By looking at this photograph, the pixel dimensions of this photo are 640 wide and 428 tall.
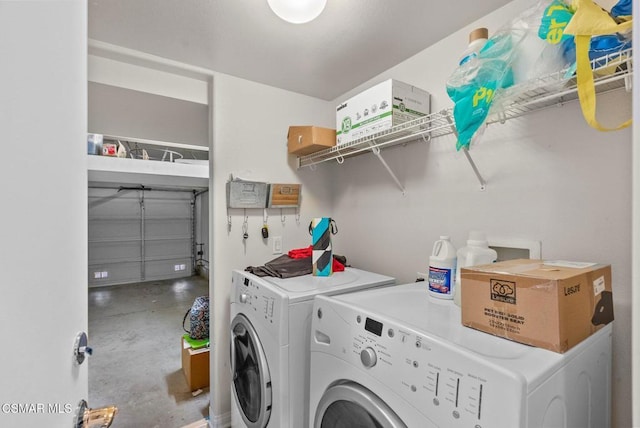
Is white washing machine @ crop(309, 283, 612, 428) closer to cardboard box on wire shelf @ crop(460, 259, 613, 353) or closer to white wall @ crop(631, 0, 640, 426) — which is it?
cardboard box on wire shelf @ crop(460, 259, 613, 353)

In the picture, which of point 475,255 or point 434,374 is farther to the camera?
point 475,255

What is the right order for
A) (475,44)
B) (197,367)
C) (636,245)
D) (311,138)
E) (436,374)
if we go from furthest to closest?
(197,367) → (311,138) → (475,44) → (436,374) → (636,245)

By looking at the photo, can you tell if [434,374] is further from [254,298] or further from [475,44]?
[475,44]

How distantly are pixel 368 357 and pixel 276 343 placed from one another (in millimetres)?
535

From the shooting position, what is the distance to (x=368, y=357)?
0.81 m

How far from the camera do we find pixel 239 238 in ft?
6.43

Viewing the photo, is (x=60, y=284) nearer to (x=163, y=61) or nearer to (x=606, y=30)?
(x=606, y=30)

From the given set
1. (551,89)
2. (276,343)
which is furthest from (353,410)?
(551,89)

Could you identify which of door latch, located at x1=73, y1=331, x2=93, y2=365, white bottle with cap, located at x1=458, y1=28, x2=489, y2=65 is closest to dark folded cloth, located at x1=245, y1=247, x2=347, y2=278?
door latch, located at x1=73, y1=331, x2=93, y2=365

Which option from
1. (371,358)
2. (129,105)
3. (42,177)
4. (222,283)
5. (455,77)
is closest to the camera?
(42,177)

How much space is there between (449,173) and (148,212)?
750 centimetres

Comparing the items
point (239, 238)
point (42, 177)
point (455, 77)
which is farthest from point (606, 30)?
point (239, 238)

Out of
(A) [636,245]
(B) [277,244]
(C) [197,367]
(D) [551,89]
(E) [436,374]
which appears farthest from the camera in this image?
(C) [197,367]

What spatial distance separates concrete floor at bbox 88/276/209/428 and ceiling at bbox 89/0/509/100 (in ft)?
8.18
